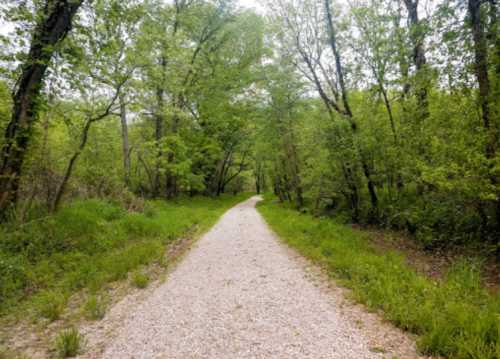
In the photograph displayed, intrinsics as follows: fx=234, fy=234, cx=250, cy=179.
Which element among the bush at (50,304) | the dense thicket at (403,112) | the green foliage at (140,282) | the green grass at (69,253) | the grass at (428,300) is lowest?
the grass at (428,300)

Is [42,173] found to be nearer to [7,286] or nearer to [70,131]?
[70,131]

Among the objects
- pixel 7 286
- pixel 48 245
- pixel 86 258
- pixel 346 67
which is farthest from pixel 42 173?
pixel 346 67

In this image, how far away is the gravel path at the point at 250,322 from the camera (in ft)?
7.91

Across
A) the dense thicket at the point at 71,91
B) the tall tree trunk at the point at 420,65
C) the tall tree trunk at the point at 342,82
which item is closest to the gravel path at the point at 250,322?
the dense thicket at the point at 71,91

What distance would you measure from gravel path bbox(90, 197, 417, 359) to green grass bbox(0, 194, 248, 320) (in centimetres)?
120

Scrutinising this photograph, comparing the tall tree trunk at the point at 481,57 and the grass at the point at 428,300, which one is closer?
the grass at the point at 428,300

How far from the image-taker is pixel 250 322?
9.55ft

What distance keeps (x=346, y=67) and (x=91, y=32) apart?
8.40 metres

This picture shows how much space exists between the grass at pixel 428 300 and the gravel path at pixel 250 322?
251mm

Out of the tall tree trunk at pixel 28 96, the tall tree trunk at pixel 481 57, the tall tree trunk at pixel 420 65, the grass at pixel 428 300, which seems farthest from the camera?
the tall tree trunk at pixel 420 65

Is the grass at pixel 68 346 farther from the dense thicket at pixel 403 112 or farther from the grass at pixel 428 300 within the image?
the dense thicket at pixel 403 112

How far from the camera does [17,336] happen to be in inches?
111

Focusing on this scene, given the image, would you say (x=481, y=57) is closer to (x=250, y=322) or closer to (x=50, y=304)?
(x=250, y=322)

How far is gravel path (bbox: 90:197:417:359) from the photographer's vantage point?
2.41m
